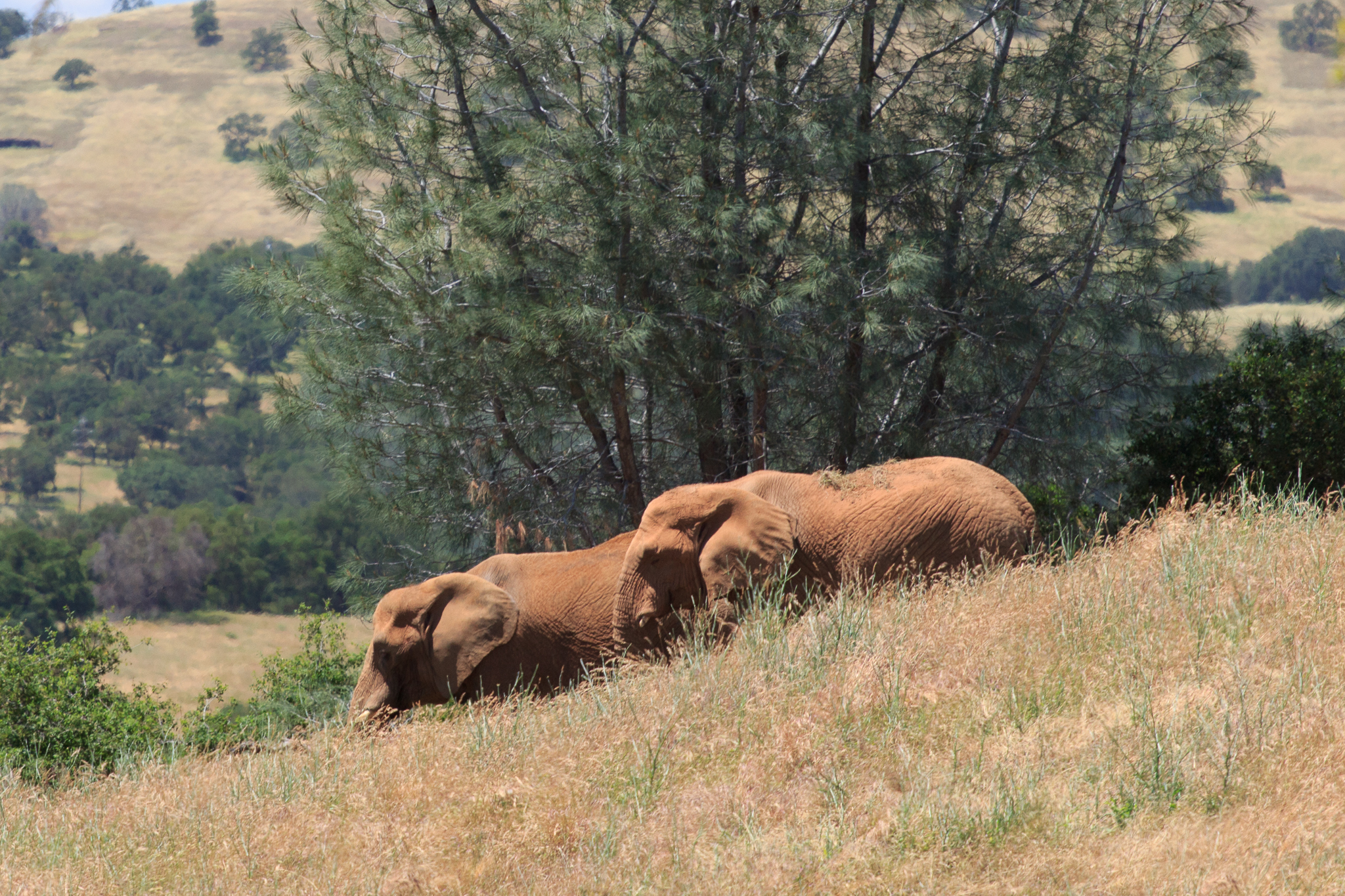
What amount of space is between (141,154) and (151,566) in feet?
411

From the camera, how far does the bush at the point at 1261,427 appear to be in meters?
8.13

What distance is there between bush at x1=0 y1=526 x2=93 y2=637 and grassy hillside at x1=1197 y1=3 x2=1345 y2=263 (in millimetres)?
92358

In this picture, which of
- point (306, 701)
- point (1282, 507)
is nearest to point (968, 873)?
point (1282, 507)

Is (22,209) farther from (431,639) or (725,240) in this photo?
(431,639)

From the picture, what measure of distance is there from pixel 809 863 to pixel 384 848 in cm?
165

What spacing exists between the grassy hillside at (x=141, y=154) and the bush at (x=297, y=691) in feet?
451

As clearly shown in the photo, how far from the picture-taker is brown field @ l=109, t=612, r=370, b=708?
180 ft

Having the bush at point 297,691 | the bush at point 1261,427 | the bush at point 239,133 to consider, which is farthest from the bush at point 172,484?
the bush at point 239,133

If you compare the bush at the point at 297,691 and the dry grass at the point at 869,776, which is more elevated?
the dry grass at the point at 869,776

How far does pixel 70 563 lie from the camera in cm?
5838

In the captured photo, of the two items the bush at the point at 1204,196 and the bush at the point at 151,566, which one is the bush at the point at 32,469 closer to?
the bush at the point at 151,566

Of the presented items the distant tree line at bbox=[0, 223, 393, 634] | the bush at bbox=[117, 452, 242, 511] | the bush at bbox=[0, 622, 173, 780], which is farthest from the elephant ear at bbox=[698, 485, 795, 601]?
the bush at bbox=[117, 452, 242, 511]

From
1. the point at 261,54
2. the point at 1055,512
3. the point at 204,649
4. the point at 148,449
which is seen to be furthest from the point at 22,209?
the point at 1055,512

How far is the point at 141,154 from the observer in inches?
6718
